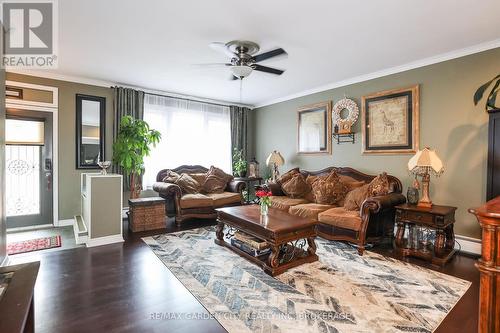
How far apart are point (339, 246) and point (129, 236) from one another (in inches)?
127

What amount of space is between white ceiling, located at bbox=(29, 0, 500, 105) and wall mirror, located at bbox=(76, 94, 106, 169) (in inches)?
25.6

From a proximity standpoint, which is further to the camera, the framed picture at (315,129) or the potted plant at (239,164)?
the potted plant at (239,164)

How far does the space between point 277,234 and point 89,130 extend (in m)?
4.34

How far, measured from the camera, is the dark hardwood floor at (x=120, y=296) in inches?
74.9

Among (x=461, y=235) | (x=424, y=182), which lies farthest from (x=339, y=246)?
(x=461, y=235)

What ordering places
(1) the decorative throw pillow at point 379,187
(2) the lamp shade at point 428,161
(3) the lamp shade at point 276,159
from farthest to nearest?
(3) the lamp shade at point 276,159
(1) the decorative throw pillow at point 379,187
(2) the lamp shade at point 428,161

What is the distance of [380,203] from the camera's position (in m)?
3.21

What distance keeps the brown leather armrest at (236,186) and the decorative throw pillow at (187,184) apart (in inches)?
28.6

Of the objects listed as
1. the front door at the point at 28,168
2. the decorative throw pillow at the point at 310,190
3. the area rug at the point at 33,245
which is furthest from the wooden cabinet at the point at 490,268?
the front door at the point at 28,168

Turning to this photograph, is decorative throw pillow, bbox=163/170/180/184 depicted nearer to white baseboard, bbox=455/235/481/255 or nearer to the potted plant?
the potted plant

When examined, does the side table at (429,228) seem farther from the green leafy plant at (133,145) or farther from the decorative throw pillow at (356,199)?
the green leafy plant at (133,145)

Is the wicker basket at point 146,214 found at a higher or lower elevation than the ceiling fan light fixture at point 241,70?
lower

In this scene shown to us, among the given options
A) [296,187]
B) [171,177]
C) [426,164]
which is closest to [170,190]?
[171,177]

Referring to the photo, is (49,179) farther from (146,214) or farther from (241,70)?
(241,70)
